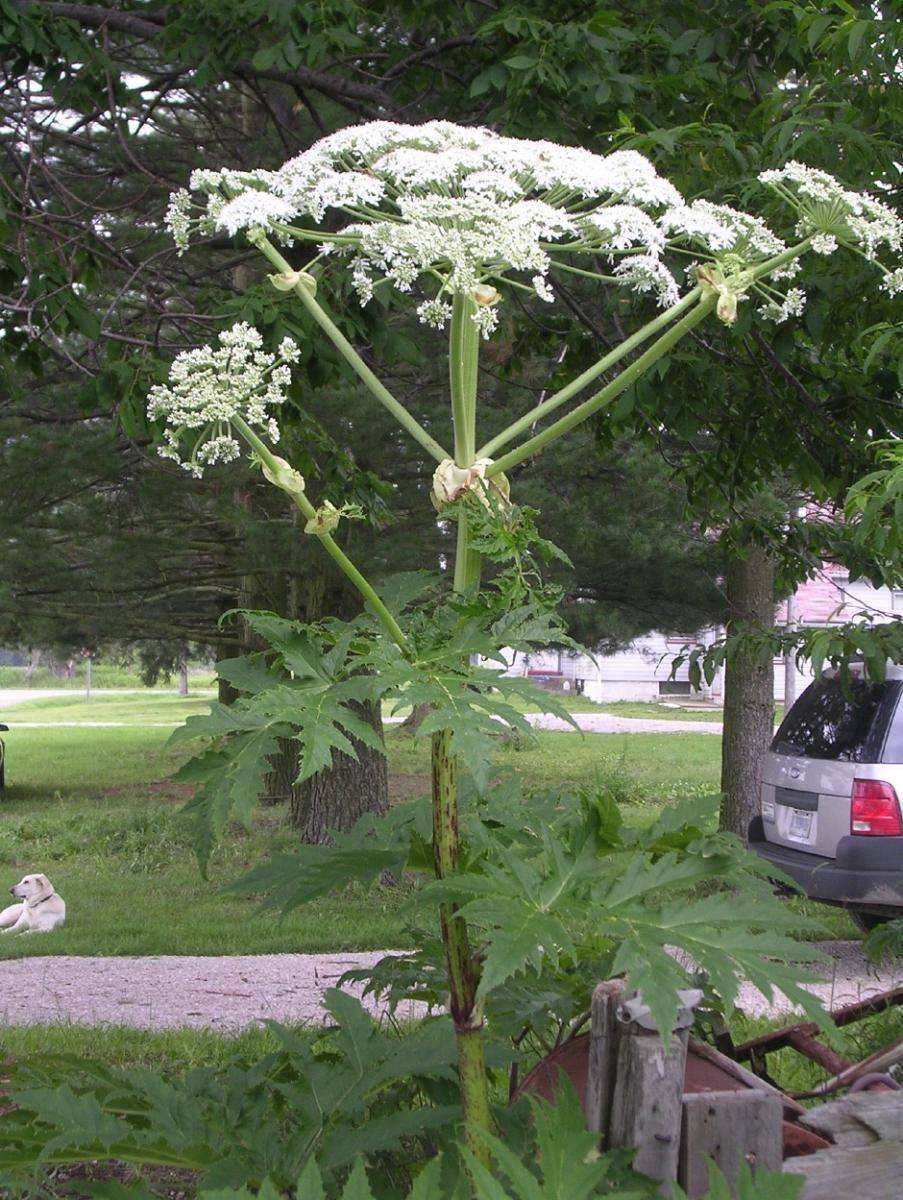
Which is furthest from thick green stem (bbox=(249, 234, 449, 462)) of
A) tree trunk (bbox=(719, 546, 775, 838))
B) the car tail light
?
tree trunk (bbox=(719, 546, 775, 838))

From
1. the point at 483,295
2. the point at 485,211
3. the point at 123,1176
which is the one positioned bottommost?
the point at 123,1176

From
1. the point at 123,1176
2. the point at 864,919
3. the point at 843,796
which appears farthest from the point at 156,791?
the point at 123,1176

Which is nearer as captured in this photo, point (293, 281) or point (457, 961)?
point (457, 961)

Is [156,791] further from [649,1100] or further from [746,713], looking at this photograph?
[649,1100]

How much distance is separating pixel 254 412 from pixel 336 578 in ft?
31.9

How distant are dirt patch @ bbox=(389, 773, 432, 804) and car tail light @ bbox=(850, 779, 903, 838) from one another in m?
9.35

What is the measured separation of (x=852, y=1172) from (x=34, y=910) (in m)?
8.80

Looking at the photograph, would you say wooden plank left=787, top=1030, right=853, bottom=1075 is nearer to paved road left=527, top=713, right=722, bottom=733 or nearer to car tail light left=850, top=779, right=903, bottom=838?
car tail light left=850, top=779, right=903, bottom=838

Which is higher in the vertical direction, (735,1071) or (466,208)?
(466,208)

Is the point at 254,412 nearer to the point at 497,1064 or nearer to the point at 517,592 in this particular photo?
the point at 517,592

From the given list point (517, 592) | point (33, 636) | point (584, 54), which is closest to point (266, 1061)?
point (517, 592)

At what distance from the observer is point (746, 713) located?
38.1 feet

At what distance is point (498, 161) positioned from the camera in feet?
7.25

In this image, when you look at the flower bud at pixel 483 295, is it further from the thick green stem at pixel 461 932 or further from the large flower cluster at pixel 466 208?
the thick green stem at pixel 461 932
